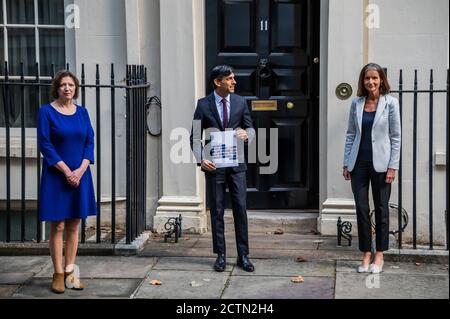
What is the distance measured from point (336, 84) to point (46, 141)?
10.6 feet

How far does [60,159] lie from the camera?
6.78 m

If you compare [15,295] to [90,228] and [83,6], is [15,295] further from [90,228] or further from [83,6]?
[83,6]

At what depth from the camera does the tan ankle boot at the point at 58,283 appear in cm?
684

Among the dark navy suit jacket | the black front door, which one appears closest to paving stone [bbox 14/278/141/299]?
the dark navy suit jacket

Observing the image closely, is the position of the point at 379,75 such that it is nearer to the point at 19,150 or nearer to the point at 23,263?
the point at 23,263

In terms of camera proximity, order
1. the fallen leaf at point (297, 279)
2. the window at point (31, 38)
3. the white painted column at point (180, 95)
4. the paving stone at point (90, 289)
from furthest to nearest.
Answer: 1. the window at point (31, 38)
2. the white painted column at point (180, 95)
3. the fallen leaf at point (297, 279)
4. the paving stone at point (90, 289)

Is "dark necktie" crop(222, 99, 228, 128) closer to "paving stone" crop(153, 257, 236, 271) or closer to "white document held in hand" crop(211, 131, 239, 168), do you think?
"white document held in hand" crop(211, 131, 239, 168)

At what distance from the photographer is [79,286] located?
6.95 m

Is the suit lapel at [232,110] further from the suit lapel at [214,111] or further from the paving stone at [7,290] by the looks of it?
the paving stone at [7,290]

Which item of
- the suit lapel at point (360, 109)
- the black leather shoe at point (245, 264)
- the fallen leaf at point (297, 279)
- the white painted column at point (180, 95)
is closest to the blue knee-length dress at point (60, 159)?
the black leather shoe at point (245, 264)

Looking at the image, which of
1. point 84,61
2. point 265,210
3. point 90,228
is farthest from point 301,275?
point 84,61

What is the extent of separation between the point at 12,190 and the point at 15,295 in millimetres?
2730

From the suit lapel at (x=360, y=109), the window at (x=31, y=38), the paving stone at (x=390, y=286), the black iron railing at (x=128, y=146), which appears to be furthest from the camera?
the window at (x=31, y=38)

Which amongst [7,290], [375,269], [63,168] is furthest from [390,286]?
[7,290]
